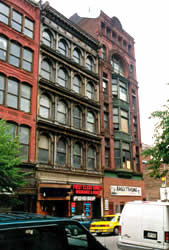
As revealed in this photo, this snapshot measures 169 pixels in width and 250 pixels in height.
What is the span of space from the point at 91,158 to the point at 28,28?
1530 centimetres

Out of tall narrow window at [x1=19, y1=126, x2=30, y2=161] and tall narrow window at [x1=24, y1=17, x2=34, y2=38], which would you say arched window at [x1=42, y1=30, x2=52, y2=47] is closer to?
tall narrow window at [x1=24, y1=17, x2=34, y2=38]

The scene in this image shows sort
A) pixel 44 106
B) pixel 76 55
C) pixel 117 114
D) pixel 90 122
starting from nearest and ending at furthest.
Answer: pixel 44 106, pixel 90 122, pixel 76 55, pixel 117 114

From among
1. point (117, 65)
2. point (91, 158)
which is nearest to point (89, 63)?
point (117, 65)

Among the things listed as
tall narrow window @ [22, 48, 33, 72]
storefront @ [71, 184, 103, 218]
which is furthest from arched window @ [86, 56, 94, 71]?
storefront @ [71, 184, 103, 218]

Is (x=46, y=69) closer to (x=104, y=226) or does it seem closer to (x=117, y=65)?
(x=117, y=65)

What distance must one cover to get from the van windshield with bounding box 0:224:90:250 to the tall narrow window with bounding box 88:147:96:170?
2477cm

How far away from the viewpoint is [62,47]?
29.7 m

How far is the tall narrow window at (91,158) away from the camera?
97.4ft

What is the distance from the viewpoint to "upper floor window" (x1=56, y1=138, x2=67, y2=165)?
85.5 ft

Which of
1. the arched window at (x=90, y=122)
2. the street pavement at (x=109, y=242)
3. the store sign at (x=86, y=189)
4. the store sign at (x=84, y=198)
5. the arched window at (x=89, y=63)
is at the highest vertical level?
the arched window at (x=89, y=63)

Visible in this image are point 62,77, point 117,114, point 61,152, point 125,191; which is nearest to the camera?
point 61,152

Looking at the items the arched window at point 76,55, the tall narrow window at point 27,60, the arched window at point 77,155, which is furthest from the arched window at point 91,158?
the tall narrow window at point 27,60

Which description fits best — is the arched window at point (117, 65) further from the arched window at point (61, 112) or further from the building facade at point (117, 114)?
the arched window at point (61, 112)

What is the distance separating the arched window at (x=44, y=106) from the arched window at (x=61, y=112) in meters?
1.34
